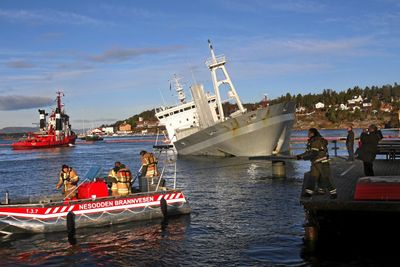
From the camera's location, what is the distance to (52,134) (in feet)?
327

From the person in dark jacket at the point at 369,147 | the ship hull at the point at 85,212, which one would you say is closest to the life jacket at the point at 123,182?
the ship hull at the point at 85,212

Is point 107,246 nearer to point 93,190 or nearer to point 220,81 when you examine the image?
point 93,190

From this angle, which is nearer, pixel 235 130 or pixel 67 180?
pixel 67 180

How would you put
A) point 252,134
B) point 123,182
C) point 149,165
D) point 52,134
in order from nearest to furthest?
1. point 123,182
2. point 149,165
3. point 252,134
4. point 52,134

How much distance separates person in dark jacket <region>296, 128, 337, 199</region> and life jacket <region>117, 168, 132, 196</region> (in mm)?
6407

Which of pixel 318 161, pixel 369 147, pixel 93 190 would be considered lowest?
pixel 93 190

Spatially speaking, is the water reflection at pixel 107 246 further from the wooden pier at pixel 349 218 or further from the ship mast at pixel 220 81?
the ship mast at pixel 220 81

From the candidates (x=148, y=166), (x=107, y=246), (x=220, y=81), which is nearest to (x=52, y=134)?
(x=220, y=81)

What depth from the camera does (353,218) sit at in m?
11.9

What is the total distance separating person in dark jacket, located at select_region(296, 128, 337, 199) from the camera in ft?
39.0

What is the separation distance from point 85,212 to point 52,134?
A: 89741 mm

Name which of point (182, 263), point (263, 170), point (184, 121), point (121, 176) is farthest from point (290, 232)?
point (184, 121)

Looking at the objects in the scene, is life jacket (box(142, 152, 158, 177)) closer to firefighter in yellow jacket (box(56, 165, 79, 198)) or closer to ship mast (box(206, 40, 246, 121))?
firefighter in yellow jacket (box(56, 165, 79, 198))

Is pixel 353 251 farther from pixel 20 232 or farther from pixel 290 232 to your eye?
pixel 20 232
